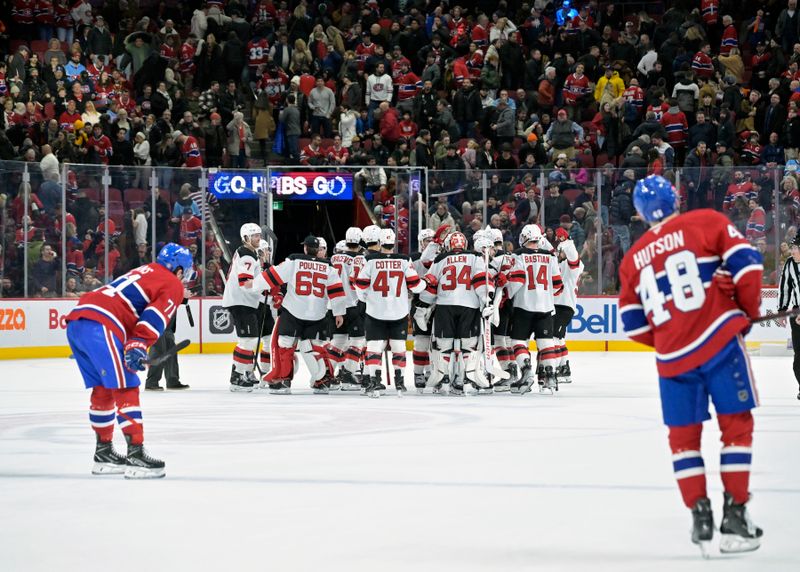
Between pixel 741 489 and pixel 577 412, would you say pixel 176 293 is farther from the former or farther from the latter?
pixel 577 412

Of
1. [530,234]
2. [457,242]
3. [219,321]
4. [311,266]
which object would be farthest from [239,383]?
[219,321]

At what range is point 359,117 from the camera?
2075cm

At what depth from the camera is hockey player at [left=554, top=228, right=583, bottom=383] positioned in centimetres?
1271

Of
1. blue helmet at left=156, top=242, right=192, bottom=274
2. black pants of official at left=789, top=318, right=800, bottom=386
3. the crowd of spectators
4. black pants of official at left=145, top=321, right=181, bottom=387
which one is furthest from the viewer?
the crowd of spectators

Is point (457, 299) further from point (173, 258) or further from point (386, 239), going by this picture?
point (173, 258)

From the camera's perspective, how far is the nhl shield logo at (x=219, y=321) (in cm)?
1761

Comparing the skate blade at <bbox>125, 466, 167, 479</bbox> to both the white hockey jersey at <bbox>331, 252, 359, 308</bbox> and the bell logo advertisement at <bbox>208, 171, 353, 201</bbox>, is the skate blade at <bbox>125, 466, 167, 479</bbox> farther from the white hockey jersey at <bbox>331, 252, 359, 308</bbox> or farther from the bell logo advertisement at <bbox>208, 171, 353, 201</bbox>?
the bell logo advertisement at <bbox>208, 171, 353, 201</bbox>

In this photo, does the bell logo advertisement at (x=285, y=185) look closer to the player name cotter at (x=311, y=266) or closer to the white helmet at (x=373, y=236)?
the player name cotter at (x=311, y=266)

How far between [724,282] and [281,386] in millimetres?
7884

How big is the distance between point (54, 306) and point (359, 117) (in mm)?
6351

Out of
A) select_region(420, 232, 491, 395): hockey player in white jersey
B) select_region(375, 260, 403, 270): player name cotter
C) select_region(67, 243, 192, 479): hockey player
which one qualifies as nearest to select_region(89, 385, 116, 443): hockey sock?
select_region(67, 243, 192, 479): hockey player

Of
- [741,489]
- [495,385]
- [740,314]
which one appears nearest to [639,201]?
[740,314]

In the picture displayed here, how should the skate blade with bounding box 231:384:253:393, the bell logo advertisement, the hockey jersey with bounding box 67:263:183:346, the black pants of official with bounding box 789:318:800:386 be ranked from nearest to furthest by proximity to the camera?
the hockey jersey with bounding box 67:263:183:346, the black pants of official with bounding box 789:318:800:386, the skate blade with bounding box 231:384:253:393, the bell logo advertisement

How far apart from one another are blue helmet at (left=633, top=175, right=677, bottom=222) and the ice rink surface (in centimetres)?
124
